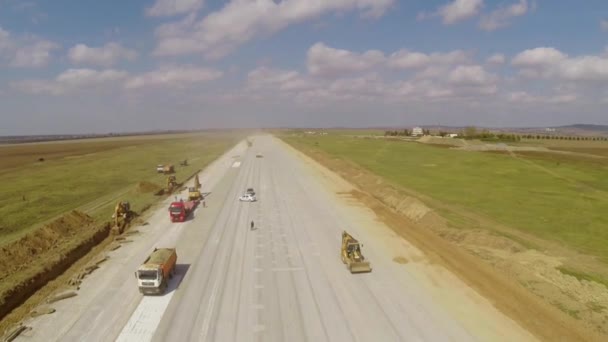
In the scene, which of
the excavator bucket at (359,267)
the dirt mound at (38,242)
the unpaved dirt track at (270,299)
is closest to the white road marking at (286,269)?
the unpaved dirt track at (270,299)

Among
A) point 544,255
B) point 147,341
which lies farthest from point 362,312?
point 544,255

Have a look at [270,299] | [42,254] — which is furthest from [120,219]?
[270,299]

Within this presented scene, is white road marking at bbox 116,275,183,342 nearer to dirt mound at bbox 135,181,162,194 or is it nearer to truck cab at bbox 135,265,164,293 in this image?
truck cab at bbox 135,265,164,293

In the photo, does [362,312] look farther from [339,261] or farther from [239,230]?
[239,230]

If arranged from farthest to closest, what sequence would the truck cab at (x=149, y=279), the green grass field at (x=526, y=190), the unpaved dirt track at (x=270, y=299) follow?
the green grass field at (x=526, y=190) → the truck cab at (x=149, y=279) → the unpaved dirt track at (x=270, y=299)

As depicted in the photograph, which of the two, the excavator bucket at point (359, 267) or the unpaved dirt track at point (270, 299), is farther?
the excavator bucket at point (359, 267)

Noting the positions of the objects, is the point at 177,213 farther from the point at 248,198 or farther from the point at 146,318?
the point at 146,318

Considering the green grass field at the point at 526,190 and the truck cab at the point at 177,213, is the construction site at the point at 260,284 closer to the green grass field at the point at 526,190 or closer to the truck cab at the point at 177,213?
the truck cab at the point at 177,213
